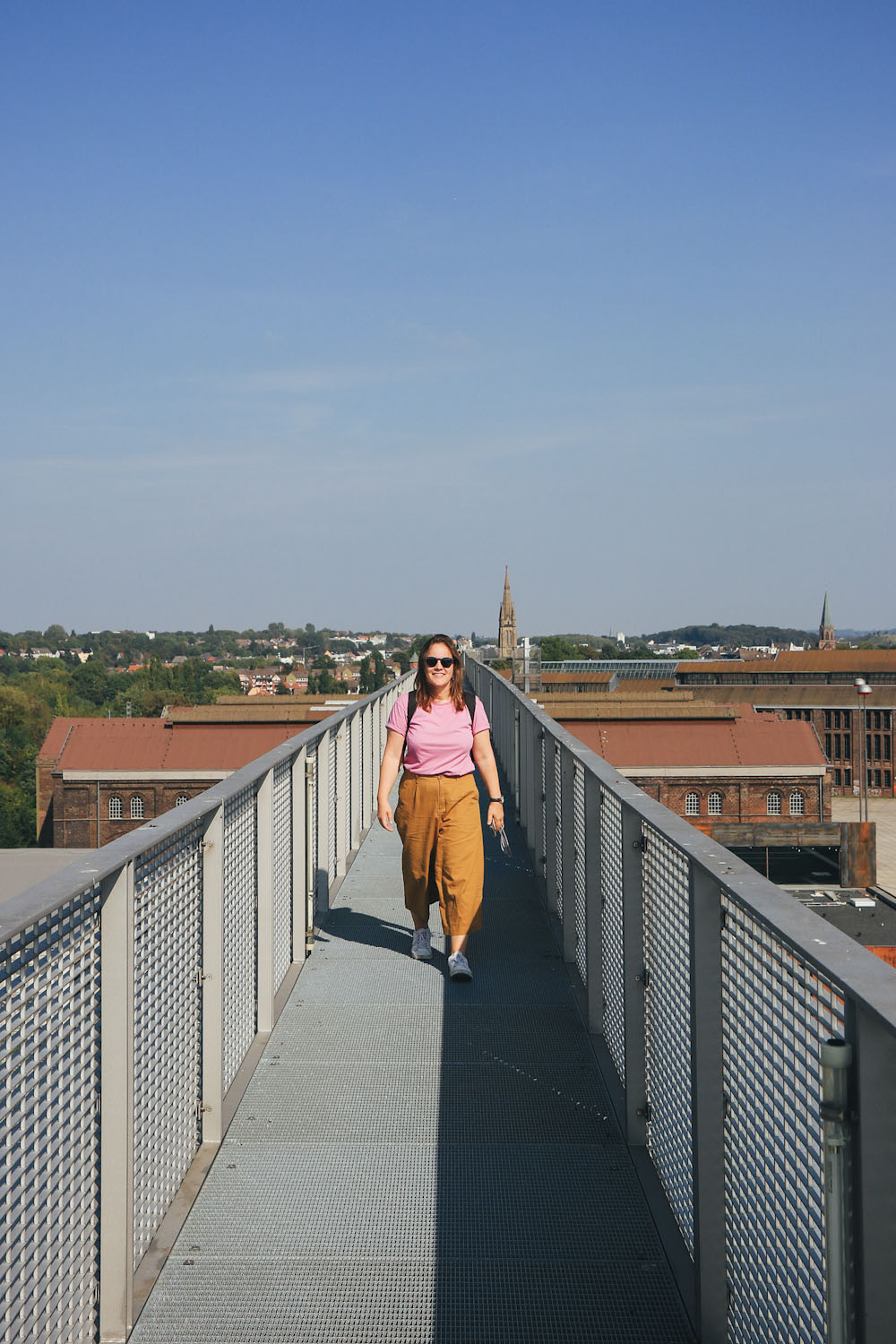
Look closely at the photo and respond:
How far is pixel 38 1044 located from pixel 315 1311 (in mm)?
1127

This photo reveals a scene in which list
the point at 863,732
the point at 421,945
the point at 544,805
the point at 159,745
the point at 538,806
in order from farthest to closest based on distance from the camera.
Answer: the point at 159,745 → the point at 863,732 → the point at 538,806 → the point at 544,805 → the point at 421,945

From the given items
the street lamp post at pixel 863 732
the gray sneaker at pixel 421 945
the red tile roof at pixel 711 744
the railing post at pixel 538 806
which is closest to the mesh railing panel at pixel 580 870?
the gray sneaker at pixel 421 945

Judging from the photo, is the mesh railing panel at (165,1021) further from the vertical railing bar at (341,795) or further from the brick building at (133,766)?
the brick building at (133,766)

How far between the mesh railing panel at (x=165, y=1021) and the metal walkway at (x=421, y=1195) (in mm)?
167

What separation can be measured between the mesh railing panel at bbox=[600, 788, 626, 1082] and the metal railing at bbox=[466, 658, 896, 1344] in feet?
0.06

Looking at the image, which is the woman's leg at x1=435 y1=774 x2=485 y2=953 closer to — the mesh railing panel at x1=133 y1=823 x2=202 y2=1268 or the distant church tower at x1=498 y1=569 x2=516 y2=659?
the mesh railing panel at x1=133 y1=823 x2=202 y2=1268

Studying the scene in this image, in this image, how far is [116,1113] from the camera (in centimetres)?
261

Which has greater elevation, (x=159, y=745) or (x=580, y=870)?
(x=580, y=870)

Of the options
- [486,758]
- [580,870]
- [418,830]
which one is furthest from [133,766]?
[580,870]

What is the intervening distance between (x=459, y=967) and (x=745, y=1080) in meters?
3.11

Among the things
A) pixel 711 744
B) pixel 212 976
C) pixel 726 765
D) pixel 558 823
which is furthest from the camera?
pixel 711 744

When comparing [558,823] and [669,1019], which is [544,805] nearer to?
[558,823]

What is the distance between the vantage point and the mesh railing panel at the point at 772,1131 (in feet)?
6.21

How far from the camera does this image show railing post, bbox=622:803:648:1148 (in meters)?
3.60
